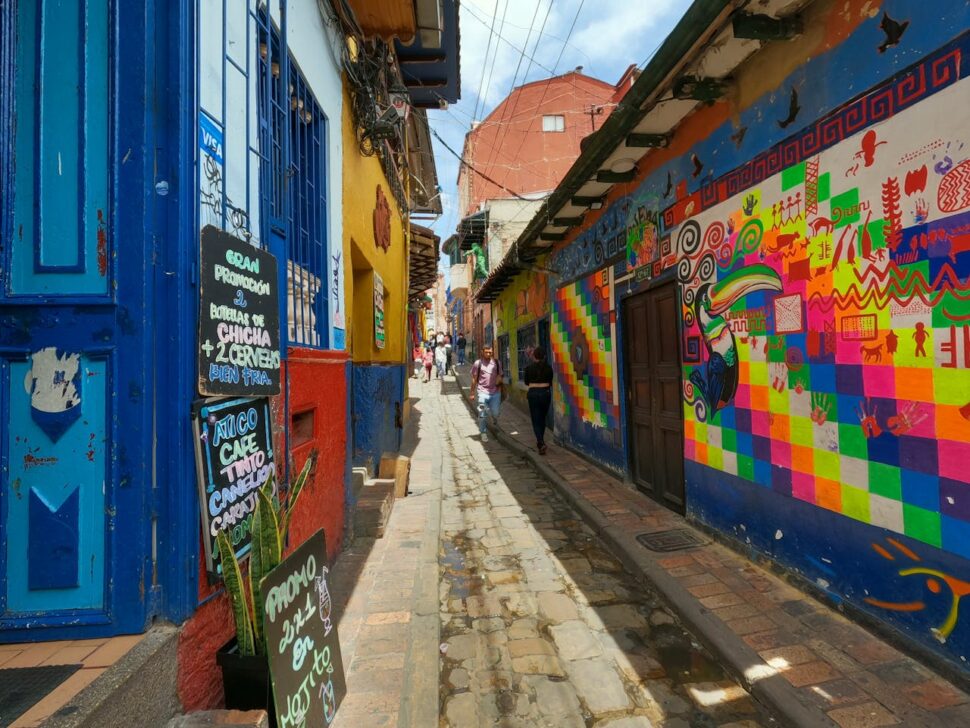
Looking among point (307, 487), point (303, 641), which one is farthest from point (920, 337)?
point (307, 487)

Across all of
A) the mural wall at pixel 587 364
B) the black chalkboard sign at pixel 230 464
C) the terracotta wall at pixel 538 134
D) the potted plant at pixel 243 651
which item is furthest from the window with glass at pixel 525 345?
the terracotta wall at pixel 538 134

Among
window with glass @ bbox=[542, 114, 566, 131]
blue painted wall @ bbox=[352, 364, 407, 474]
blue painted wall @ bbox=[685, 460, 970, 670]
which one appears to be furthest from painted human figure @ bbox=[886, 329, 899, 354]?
window with glass @ bbox=[542, 114, 566, 131]

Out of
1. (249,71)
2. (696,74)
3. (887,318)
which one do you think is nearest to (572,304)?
(696,74)

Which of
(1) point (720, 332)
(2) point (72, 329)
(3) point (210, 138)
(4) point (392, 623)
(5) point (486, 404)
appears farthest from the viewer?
(5) point (486, 404)

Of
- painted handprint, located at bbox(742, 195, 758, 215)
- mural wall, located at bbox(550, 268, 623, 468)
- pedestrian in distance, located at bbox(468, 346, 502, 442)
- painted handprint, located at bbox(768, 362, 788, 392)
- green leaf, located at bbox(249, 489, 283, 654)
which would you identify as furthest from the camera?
pedestrian in distance, located at bbox(468, 346, 502, 442)

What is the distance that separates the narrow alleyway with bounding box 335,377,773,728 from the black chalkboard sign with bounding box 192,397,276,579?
110cm

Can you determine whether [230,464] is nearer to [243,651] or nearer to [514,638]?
[243,651]

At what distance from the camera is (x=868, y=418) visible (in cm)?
296

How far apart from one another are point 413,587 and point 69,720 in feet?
8.71

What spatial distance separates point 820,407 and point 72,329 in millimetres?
4086

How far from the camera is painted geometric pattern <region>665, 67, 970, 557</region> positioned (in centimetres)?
249

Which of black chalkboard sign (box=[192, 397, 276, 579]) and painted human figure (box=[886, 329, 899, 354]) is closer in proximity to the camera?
black chalkboard sign (box=[192, 397, 276, 579])

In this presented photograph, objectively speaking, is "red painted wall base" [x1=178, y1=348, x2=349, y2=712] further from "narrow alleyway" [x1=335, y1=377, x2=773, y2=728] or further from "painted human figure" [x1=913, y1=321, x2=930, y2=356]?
"painted human figure" [x1=913, y1=321, x2=930, y2=356]

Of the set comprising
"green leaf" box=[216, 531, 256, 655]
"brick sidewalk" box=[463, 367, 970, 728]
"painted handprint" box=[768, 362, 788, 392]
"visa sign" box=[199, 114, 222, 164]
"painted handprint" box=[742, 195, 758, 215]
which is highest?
"painted handprint" box=[742, 195, 758, 215]
